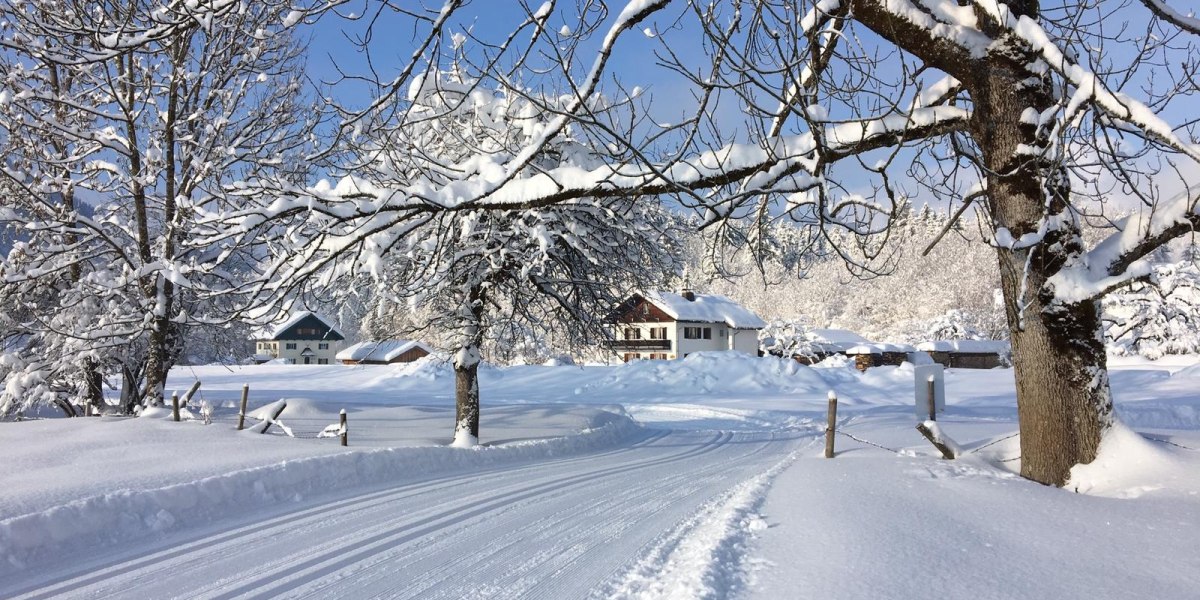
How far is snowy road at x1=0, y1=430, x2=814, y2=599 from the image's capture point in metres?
4.39

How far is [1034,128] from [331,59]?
562 cm

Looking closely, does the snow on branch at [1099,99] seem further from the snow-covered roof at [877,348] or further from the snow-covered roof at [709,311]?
the snow-covered roof at [877,348]

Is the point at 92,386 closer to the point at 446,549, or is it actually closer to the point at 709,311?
the point at 446,549

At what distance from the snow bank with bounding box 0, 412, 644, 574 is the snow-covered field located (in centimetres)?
2

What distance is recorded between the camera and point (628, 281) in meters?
13.8

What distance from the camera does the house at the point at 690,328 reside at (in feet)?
176

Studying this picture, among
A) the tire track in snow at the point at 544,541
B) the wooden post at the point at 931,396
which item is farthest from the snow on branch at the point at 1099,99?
the wooden post at the point at 931,396

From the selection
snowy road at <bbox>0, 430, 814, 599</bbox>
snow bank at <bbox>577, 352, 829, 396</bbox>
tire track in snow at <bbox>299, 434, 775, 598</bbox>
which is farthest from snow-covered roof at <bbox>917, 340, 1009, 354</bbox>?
tire track in snow at <bbox>299, 434, 775, 598</bbox>

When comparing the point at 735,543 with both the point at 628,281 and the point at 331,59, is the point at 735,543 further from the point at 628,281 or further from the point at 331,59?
the point at 628,281

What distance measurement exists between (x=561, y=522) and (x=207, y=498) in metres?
3.67

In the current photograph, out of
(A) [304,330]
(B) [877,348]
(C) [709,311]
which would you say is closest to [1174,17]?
(C) [709,311]

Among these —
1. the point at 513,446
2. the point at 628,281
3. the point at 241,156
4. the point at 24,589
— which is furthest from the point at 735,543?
the point at 241,156

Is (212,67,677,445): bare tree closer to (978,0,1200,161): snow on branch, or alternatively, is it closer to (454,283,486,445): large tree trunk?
(454,283,486,445): large tree trunk

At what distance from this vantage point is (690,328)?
5544cm
